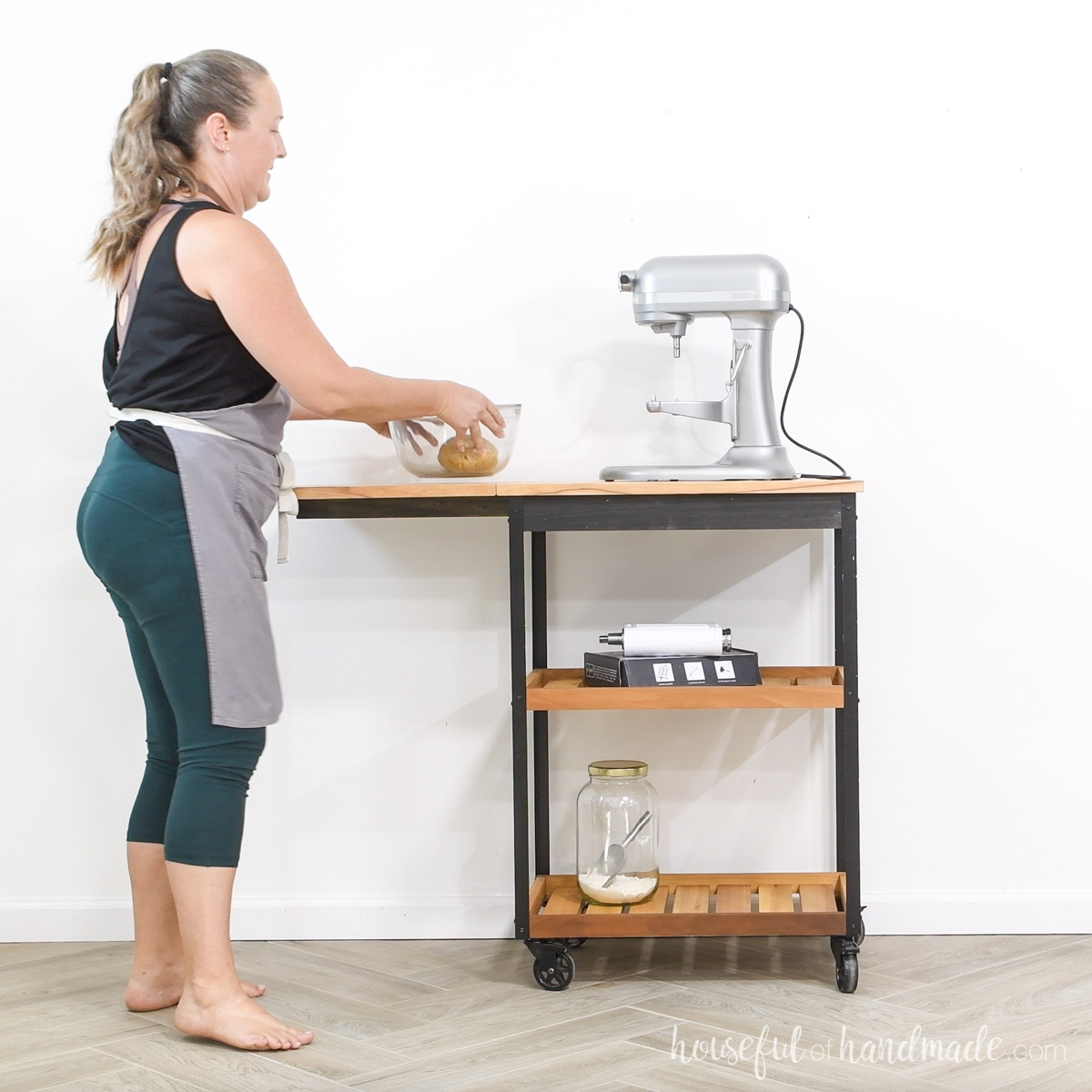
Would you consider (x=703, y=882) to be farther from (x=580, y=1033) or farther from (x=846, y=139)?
(x=846, y=139)

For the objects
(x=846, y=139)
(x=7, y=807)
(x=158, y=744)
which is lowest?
(x=7, y=807)

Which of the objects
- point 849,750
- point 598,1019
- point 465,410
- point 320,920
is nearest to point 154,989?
point 320,920

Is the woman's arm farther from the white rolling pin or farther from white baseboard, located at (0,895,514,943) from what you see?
white baseboard, located at (0,895,514,943)

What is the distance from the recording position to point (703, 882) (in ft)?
7.09

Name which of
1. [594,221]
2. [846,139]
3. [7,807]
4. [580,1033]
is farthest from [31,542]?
[846,139]

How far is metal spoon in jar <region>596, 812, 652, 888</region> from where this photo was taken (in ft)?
6.88

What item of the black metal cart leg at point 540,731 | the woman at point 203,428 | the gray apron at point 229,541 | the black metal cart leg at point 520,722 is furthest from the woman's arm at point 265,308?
the black metal cart leg at point 540,731

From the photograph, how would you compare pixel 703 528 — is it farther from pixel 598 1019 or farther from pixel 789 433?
pixel 598 1019

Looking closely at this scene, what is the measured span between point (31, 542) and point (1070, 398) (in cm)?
190

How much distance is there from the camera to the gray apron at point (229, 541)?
5.50 feet

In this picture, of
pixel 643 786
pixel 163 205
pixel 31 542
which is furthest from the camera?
pixel 31 542

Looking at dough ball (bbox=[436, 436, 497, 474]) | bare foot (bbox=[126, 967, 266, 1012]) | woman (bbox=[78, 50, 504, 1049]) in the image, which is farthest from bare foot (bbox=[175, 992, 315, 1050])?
dough ball (bbox=[436, 436, 497, 474])

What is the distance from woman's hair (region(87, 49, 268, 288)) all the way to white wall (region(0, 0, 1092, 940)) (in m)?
0.57

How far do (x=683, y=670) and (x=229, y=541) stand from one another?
721mm
